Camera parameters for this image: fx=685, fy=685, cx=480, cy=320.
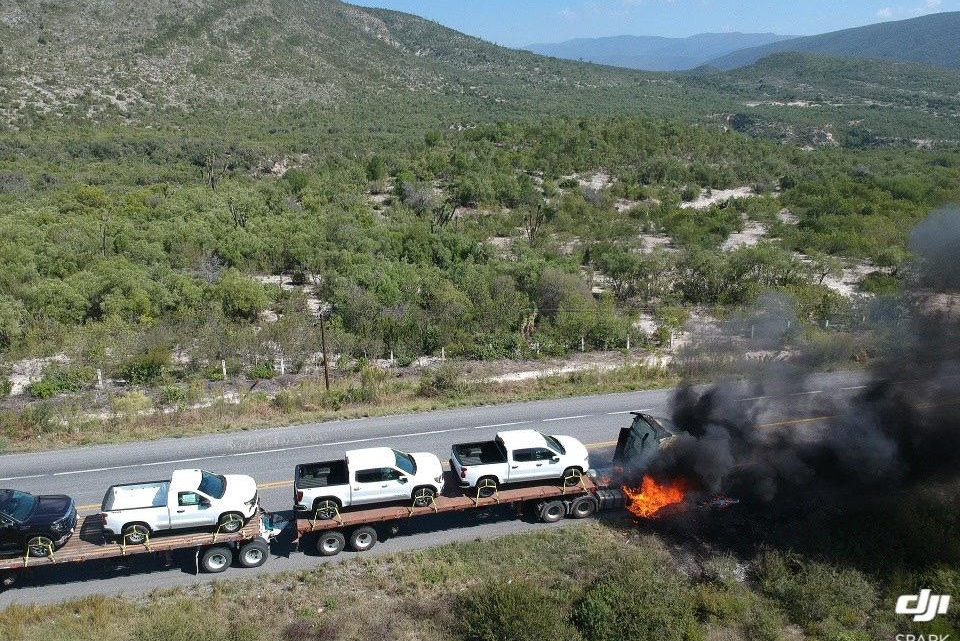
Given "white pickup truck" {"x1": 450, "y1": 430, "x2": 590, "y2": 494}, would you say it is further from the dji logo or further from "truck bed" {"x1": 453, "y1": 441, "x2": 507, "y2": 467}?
the dji logo

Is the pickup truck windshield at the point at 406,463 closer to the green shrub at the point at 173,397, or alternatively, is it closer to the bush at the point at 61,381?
the green shrub at the point at 173,397

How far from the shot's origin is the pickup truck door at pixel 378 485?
1459 centimetres

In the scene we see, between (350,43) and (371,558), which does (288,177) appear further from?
(350,43)

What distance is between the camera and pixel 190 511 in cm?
1378

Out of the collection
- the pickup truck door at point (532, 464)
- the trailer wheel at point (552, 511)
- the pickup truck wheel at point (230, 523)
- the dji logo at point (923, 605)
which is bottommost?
the dji logo at point (923, 605)

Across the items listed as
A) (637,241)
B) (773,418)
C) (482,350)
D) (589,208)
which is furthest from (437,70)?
(773,418)

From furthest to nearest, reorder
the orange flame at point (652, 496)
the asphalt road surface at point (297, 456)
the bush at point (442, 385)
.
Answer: the bush at point (442, 385)
the orange flame at point (652, 496)
the asphalt road surface at point (297, 456)

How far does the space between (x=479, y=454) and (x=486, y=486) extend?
2.57ft

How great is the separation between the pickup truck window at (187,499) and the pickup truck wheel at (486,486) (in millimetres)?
5877

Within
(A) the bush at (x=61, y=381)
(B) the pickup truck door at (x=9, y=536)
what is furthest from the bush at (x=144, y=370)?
(B) the pickup truck door at (x=9, y=536)

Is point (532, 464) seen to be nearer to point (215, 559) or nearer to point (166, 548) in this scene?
point (215, 559)

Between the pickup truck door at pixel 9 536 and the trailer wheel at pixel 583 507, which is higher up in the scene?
the pickup truck door at pixel 9 536

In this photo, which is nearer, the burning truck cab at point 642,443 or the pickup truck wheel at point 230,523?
the pickup truck wheel at point 230,523

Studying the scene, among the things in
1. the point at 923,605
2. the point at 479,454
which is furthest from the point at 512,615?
the point at 923,605
